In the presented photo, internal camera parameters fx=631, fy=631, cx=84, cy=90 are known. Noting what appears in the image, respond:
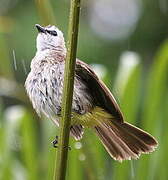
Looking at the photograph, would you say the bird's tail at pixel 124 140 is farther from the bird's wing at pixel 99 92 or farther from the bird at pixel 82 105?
the bird's wing at pixel 99 92

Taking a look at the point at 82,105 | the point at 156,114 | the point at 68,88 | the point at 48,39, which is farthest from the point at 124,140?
the point at 68,88

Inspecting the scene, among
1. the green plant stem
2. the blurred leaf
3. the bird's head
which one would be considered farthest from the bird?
the green plant stem

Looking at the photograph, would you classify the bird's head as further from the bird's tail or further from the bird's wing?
the bird's tail

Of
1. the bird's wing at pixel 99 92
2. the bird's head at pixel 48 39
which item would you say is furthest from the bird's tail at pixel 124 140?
the bird's head at pixel 48 39

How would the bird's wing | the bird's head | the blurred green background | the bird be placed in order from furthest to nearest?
the bird's head < the blurred green background < the bird < the bird's wing

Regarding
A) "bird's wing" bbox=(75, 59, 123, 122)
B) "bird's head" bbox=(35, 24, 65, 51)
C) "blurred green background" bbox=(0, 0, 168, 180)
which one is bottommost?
"blurred green background" bbox=(0, 0, 168, 180)

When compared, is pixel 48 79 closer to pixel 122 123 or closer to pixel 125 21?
pixel 122 123

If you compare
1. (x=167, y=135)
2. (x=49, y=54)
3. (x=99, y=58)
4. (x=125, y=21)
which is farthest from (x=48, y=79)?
(x=99, y=58)
